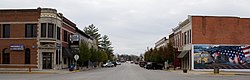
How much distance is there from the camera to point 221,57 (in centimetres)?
5984

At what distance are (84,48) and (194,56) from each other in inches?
724

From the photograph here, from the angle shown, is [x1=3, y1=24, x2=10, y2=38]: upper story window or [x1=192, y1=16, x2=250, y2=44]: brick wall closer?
[x1=3, y1=24, x2=10, y2=38]: upper story window

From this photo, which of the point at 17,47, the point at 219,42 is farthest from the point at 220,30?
the point at 17,47

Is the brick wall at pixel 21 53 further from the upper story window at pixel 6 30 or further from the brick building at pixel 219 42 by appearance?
the brick building at pixel 219 42

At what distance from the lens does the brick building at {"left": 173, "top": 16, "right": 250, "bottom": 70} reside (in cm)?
5984

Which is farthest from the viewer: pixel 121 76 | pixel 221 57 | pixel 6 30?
pixel 221 57

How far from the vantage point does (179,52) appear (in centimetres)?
7369

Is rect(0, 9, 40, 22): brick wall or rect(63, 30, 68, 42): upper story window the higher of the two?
rect(0, 9, 40, 22): brick wall

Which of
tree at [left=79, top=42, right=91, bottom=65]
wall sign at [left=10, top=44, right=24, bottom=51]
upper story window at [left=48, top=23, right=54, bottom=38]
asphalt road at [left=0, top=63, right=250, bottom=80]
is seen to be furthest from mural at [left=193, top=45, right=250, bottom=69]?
wall sign at [left=10, top=44, right=24, bottom=51]

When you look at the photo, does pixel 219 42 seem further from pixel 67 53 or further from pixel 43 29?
pixel 43 29

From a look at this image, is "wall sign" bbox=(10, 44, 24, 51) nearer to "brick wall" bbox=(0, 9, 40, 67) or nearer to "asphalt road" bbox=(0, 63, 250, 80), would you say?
"brick wall" bbox=(0, 9, 40, 67)

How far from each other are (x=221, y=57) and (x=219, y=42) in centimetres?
245

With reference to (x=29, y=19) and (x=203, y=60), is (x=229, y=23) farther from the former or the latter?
(x=29, y=19)

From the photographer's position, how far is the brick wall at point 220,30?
6066 cm
